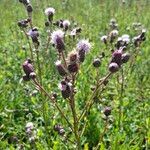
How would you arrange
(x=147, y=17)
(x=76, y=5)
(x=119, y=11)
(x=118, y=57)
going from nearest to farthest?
(x=118, y=57)
(x=147, y=17)
(x=119, y=11)
(x=76, y=5)

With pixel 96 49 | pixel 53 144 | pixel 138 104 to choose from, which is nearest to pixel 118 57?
pixel 53 144

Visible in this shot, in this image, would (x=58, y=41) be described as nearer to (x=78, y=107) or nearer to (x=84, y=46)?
(x=84, y=46)

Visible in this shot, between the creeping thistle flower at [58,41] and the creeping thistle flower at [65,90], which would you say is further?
the creeping thistle flower at [58,41]

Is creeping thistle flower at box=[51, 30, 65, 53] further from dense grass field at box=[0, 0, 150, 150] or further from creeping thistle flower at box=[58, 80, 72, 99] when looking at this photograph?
dense grass field at box=[0, 0, 150, 150]

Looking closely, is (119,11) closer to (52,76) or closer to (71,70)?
(52,76)

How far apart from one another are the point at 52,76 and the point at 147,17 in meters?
4.06

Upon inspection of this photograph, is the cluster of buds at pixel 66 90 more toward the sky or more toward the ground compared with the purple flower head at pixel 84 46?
more toward the ground

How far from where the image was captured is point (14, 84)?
183 inches

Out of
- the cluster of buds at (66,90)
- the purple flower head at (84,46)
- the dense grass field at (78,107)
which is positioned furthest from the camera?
the dense grass field at (78,107)

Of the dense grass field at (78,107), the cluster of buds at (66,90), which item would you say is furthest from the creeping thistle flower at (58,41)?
the dense grass field at (78,107)

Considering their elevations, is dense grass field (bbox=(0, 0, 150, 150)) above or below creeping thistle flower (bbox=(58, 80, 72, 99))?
above

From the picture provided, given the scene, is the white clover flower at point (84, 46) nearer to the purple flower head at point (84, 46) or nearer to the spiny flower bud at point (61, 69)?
the purple flower head at point (84, 46)

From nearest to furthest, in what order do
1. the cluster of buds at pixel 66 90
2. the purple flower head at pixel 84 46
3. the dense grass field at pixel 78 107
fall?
the cluster of buds at pixel 66 90 < the purple flower head at pixel 84 46 < the dense grass field at pixel 78 107

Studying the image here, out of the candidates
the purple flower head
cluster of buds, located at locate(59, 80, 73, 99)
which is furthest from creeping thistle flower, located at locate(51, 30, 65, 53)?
cluster of buds, located at locate(59, 80, 73, 99)
